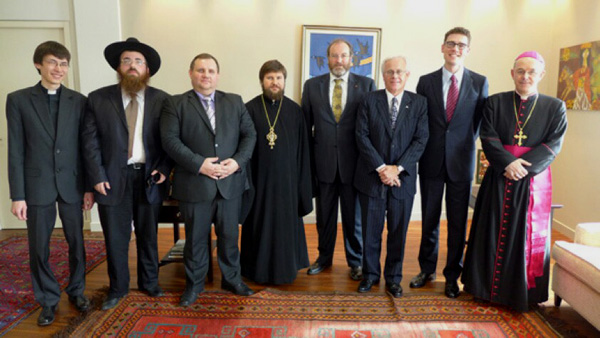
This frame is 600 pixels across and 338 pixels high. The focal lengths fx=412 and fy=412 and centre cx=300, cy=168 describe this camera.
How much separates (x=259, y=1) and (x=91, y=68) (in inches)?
78.8

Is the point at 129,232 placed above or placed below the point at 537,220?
below

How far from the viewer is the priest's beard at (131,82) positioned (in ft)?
9.25

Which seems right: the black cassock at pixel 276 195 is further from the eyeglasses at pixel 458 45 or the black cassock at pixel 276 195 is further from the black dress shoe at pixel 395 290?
the eyeglasses at pixel 458 45

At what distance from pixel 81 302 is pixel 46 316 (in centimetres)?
23

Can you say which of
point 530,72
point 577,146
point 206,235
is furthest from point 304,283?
point 577,146

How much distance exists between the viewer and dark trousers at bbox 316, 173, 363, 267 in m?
3.38

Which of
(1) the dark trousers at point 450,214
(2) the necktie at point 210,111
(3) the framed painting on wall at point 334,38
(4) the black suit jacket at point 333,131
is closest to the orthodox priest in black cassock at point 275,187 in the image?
(4) the black suit jacket at point 333,131

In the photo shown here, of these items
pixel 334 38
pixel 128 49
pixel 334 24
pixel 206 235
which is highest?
pixel 334 24

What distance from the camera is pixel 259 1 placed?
15.6ft

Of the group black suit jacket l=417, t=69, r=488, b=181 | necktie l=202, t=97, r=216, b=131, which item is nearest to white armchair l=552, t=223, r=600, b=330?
black suit jacket l=417, t=69, r=488, b=181

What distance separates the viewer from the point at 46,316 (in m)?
2.79

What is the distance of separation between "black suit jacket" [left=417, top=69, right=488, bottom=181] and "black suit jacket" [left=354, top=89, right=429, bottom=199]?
0.35ft

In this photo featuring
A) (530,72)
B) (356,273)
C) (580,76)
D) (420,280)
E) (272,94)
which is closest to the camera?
(530,72)

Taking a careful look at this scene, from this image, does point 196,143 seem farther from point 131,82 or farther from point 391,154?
point 391,154
